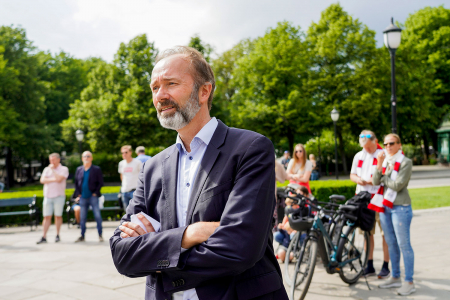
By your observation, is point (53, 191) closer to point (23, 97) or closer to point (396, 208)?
point (396, 208)

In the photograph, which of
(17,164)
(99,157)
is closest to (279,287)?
(99,157)

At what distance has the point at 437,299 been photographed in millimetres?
4949

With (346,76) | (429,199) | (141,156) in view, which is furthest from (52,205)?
(346,76)

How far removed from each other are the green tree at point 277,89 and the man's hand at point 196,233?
2975cm

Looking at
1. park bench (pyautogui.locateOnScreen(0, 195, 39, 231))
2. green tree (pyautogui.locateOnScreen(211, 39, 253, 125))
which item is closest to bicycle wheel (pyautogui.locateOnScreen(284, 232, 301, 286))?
park bench (pyautogui.locateOnScreen(0, 195, 39, 231))

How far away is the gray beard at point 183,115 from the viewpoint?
1.89 m

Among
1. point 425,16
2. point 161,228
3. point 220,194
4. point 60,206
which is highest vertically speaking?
point 425,16

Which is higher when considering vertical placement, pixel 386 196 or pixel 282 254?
pixel 386 196

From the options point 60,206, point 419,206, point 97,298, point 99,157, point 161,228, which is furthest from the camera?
point 99,157

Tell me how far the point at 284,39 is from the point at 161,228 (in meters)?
33.1

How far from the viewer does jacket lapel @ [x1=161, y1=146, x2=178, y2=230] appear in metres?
1.84

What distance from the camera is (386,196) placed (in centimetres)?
557

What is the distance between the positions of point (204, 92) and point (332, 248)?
166 inches

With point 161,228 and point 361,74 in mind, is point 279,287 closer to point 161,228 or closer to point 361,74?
point 161,228
